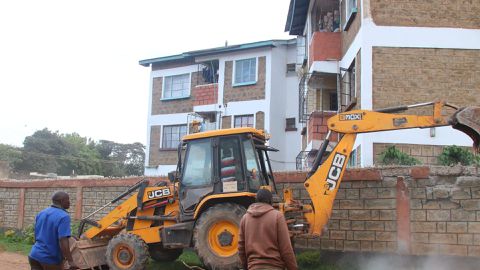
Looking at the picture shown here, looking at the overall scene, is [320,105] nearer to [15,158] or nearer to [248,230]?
[248,230]

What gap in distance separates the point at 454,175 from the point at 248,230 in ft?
18.9

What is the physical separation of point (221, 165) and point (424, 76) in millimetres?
6985

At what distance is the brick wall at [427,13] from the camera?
45.1 feet

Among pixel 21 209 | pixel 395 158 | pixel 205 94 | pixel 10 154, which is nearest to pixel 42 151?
pixel 10 154

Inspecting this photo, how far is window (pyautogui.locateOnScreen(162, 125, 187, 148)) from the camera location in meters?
28.0

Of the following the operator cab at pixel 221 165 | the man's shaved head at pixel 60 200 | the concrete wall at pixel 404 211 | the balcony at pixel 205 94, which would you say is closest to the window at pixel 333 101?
the balcony at pixel 205 94

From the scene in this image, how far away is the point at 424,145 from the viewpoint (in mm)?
13227

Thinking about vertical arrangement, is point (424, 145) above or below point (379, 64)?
below

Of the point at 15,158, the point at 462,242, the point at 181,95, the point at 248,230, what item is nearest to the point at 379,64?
the point at 462,242

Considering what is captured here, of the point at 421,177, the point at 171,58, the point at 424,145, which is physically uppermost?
the point at 171,58

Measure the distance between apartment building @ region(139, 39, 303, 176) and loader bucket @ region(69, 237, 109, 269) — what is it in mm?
14013

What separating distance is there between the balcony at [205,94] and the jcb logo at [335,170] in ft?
57.7

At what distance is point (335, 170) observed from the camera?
9133 millimetres

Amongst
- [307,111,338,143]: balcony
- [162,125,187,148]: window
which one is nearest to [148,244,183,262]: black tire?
[307,111,338,143]: balcony
